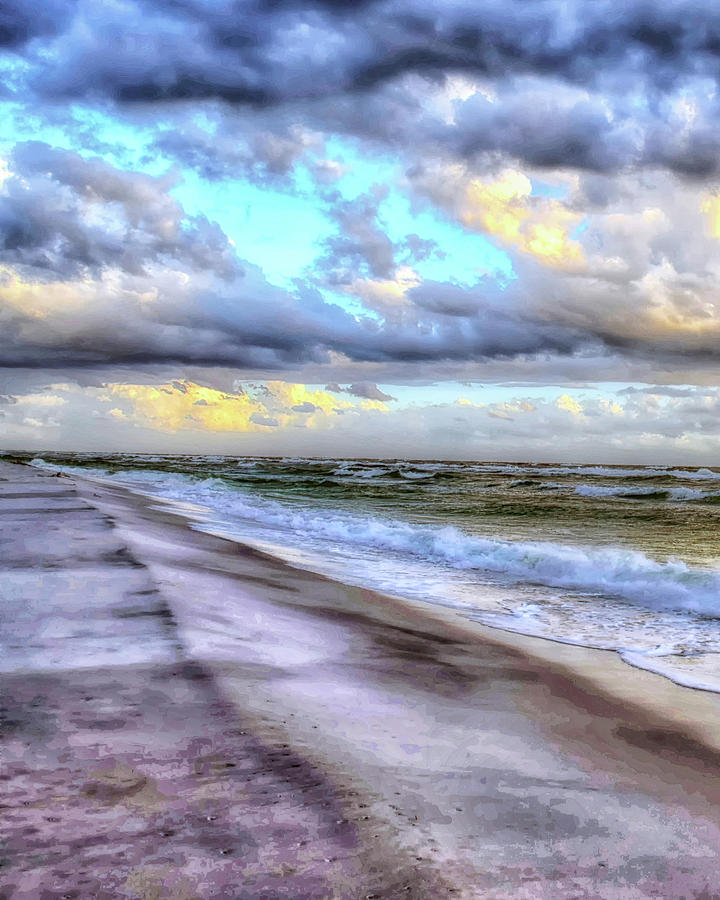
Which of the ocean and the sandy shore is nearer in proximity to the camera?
the sandy shore

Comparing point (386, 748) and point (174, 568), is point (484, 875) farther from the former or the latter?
point (174, 568)

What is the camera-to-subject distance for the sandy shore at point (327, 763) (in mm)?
2098

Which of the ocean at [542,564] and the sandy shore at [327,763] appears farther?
the ocean at [542,564]

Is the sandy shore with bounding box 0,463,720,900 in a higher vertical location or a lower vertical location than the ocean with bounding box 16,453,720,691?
higher

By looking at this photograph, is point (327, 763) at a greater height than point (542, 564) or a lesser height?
greater

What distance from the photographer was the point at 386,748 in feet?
10.0

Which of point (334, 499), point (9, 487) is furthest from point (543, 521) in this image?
point (9, 487)

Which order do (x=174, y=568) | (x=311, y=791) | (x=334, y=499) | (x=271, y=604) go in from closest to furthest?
1. (x=311, y=791)
2. (x=271, y=604)
3. (x=174, y=568)
4. (x=334, y=499)

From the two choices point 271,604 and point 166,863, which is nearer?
point 166,863

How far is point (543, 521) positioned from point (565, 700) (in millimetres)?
15594

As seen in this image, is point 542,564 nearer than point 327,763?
No

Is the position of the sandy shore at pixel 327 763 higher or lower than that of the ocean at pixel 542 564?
higher

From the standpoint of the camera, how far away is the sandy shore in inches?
82.6

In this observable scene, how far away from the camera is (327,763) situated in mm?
2803
